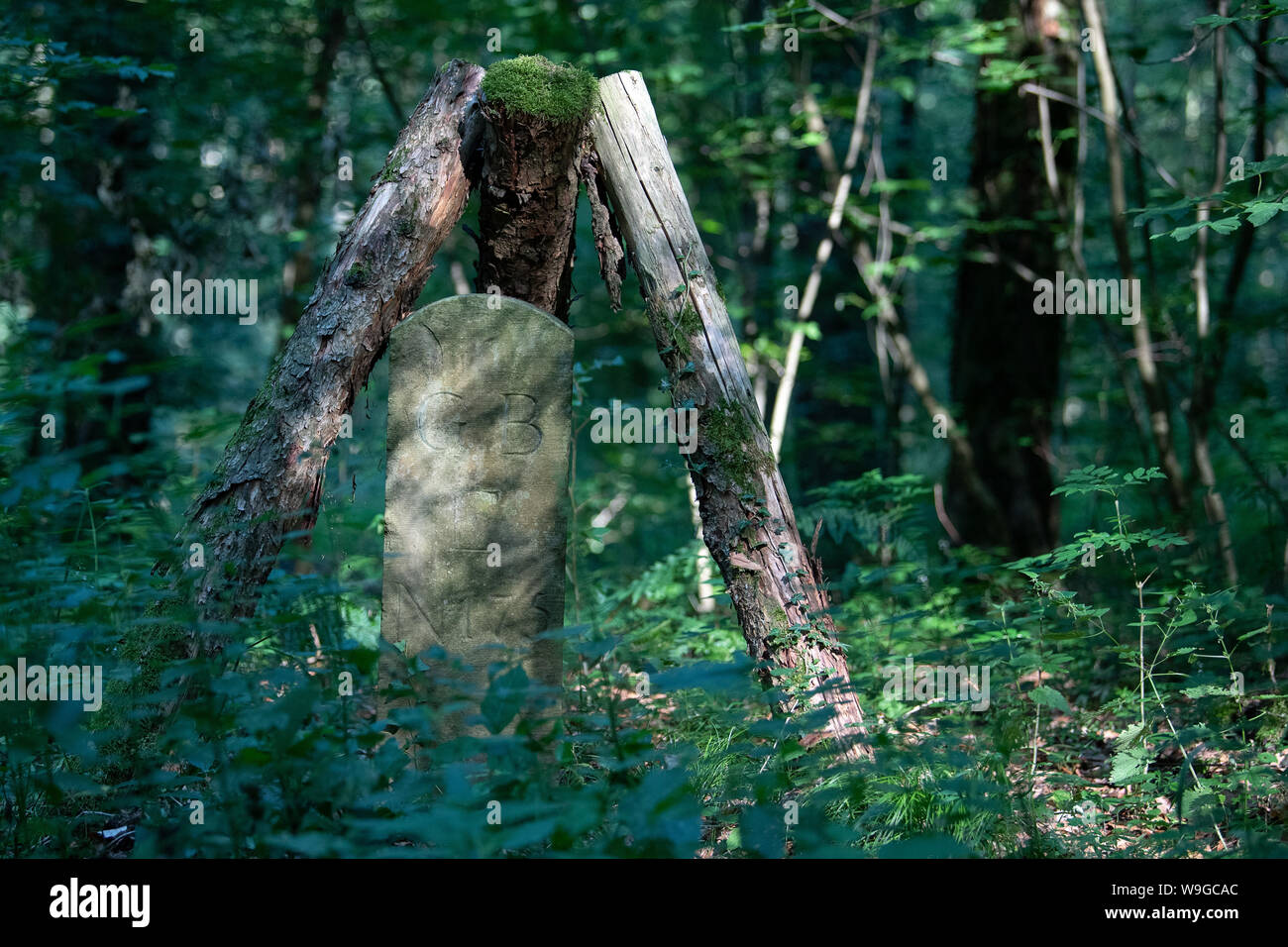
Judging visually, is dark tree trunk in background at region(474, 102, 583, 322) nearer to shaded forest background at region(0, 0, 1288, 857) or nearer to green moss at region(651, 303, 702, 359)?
shaded forest background at region(0, 0, 1288, 857)

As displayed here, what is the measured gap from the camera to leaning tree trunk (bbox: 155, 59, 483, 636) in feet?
12.6

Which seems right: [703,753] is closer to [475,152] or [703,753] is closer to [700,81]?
[475,152]

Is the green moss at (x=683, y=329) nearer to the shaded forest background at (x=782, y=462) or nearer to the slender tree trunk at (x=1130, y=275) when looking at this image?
the shaded forest background at (x=782, y=462)

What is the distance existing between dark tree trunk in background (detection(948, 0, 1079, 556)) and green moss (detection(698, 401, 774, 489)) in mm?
3828

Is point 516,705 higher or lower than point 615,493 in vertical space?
lower

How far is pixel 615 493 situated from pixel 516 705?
8.67 meters

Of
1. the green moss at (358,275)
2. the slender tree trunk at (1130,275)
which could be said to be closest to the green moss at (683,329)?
the green moss at (358,275)

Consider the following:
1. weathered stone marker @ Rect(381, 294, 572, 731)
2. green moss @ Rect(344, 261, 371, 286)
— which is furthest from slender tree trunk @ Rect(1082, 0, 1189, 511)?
green moss @ Rect(344, 261, 371, 286)

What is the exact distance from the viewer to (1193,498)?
6.17 m

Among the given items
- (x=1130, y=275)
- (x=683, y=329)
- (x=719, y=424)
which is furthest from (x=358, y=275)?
(x=1130, y=275)

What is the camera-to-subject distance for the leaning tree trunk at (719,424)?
3930 millimetres

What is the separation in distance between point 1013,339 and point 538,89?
4.77 meters

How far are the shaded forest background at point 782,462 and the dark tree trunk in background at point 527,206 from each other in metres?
0.41

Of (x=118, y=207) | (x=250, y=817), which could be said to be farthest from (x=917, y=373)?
(x=118, y=207)
